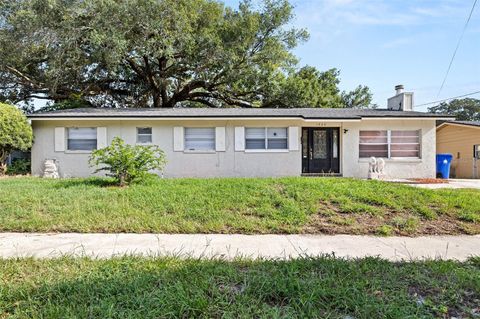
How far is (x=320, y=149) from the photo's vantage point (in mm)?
14547

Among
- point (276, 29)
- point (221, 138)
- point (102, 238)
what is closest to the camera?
point (102, 238)

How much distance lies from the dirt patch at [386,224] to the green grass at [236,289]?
6.76ft

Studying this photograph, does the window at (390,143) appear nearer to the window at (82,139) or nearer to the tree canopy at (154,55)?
the tree canopy at (154,55)

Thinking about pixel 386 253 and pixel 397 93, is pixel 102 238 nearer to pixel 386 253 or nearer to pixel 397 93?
pixel 386 253

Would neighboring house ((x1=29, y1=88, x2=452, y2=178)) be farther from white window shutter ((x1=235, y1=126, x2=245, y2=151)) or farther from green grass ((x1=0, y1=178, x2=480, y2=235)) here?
green grass ((x1=0, y1=178, x2=480, y2=235))

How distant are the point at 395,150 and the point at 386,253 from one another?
1097 centimetres

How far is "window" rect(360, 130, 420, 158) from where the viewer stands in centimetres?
1424

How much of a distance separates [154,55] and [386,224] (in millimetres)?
15137

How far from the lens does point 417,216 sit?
21.9 feet

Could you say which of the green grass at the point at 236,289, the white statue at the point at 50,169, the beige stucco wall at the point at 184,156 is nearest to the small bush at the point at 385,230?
the green grass at the point at 236,289

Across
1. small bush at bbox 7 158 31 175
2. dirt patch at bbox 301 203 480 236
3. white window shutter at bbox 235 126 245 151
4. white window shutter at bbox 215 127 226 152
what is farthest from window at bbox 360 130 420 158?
small bush at bbox 7 158 31 175

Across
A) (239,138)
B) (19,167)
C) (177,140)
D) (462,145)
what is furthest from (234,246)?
(462,145)

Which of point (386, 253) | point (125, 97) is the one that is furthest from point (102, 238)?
point (125, 97)

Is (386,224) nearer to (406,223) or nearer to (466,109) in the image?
(406,223)
